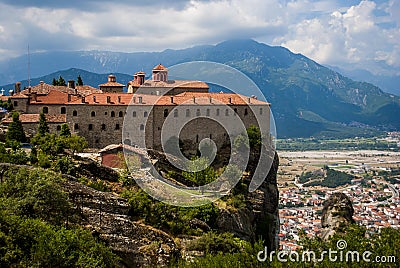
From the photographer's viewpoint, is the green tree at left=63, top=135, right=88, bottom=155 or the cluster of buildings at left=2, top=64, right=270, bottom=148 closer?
the green tree at left=63, top=135, right=88, bottom=155

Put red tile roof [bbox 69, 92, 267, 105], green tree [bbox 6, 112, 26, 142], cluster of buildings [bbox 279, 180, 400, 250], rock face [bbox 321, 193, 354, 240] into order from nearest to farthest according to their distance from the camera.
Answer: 1. green tree [bbox 6, 112, 26, 142]
2. rock face [bbox 321, 193, 354, 240]
3. red tile roof [bbox 69, 92, 267, 105]
4. cluster of buildings [bbox 279, 180, 400, 250]

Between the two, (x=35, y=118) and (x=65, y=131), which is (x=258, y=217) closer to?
(x=65, y=131)

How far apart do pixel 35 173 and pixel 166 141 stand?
74.9 ft

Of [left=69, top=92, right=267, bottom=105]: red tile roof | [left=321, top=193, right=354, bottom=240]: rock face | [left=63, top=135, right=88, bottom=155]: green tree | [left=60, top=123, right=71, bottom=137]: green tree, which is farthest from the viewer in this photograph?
[left=69, top=92, right=267, bottom=105]: red tile roof

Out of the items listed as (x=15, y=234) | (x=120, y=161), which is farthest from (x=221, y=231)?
(x=15, y=234)

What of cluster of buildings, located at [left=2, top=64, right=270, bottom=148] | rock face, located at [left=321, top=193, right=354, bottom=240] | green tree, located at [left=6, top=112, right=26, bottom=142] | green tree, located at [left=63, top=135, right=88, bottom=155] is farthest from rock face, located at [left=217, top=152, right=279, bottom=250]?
green tree, located at [left=6, top=112, right=26, bottom=142]

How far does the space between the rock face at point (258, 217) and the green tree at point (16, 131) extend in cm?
2052

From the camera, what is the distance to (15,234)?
20938 mm

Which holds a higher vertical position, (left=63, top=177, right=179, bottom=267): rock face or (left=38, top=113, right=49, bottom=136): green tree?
(left=38, top=113, right=49, bottom=136): green tree

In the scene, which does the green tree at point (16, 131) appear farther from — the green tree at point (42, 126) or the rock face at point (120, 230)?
the rock face at point (120, 230)

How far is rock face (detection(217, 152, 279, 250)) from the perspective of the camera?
122ft

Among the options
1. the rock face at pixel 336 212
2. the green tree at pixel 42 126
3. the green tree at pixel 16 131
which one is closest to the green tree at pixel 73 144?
Result: the green tree at pixel 42 126

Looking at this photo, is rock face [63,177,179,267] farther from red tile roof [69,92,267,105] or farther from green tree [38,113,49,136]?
red tile roof [69,92,267,105]

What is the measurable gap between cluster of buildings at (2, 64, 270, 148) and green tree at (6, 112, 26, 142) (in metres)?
1.94
